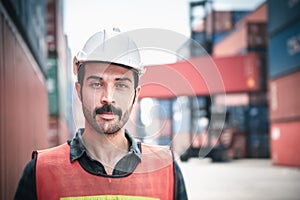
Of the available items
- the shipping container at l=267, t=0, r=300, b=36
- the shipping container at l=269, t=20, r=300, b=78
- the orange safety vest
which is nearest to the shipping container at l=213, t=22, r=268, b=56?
the shipping container at l=267, t=0, r=300, b=36

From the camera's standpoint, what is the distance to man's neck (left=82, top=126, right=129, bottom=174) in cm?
122

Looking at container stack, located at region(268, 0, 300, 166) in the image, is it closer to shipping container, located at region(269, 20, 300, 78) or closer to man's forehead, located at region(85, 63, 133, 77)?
shipping container, located at region(269, 20, 300, 78)

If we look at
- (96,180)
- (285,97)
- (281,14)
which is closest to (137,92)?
(96,180)

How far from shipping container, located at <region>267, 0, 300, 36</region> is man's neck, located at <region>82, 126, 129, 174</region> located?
20.5 meters

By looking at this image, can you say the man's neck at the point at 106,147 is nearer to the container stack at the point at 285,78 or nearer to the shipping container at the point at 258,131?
the container stack at the point at 285,78

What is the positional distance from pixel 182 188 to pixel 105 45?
505 mm

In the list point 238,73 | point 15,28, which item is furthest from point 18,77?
point 238,73

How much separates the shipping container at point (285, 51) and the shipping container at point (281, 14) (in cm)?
24

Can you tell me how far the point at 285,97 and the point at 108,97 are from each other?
21.5 m

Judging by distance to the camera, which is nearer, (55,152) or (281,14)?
(55,152)

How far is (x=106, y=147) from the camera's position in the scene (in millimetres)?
1226

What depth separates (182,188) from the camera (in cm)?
137

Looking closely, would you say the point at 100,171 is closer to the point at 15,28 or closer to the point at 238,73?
the point at 15,28

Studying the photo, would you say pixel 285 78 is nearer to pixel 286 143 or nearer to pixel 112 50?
pixel 286 143
